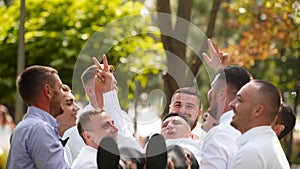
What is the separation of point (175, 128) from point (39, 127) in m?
0.94

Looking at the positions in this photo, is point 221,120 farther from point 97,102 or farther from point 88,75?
point 88,75

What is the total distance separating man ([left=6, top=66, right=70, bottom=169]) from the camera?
18.8 feet

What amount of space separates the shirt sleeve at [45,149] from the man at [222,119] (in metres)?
0.93

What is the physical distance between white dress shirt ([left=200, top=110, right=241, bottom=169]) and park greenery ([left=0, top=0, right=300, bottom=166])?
4.96 feet

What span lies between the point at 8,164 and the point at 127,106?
66.4 inches

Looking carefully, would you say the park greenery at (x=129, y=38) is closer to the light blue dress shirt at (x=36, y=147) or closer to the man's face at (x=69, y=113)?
the man's face at (x=69, y=113)

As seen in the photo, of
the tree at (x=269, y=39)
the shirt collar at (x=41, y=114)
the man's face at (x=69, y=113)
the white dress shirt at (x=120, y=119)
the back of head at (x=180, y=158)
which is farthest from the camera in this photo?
the tree at (x=269, y=39)

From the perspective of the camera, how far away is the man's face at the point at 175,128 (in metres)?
6.13

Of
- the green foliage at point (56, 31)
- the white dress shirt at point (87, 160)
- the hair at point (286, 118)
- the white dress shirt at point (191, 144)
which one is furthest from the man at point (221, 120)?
the green foliage at point (56, 31)

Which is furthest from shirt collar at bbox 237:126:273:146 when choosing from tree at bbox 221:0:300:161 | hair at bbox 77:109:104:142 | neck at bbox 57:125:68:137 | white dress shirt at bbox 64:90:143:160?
tree at bbox 221:0:300:161

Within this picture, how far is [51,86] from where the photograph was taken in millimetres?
5992

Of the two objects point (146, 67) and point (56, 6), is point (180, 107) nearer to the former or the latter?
point (146, 67)

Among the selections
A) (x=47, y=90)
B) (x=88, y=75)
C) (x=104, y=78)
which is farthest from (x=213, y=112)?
(x=47, y=90)

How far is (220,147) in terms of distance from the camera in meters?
5.81
